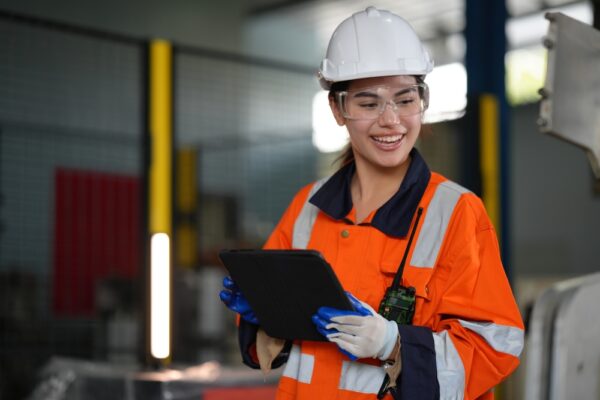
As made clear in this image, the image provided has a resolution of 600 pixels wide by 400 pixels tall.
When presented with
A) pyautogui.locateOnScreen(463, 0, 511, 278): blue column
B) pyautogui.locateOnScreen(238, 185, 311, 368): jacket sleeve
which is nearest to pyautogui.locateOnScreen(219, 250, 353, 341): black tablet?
pyautogui.locateOnScreen(238, 185, 311, 368): jacket sleeve

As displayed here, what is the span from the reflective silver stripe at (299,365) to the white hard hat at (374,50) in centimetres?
69

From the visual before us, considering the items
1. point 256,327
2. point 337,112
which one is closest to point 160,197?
point 256,327

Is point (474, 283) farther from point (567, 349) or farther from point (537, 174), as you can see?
point (537, 174)

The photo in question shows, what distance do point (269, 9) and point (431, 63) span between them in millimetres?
11339

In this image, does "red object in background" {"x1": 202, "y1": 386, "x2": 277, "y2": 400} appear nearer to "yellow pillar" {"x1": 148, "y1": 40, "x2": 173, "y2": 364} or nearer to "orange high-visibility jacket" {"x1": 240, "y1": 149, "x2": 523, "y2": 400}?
"yellow pillar" {"x1": 148, "y1": 40, "x2": 173, "y2": 364}

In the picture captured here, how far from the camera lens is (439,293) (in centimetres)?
198

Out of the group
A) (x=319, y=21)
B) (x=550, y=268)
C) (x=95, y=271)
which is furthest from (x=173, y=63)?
(x=550, y=268)

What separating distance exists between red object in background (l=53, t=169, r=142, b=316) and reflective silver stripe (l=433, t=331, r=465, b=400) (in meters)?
2.98

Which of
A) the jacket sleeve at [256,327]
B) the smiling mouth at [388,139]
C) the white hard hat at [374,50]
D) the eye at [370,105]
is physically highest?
the white hard hat at [374,50]

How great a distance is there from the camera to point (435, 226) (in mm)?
2018

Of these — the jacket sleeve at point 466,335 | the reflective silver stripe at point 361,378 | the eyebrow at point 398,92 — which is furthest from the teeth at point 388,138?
the reflective silver stripe at point 361,378

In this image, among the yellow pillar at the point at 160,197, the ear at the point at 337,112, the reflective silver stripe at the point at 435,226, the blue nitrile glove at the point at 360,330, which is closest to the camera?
the blue nitrile glove at the point at 360,330

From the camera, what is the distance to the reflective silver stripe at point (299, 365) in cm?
209

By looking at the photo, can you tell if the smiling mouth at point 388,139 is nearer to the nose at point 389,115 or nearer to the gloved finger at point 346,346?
the nose at point 389,115
